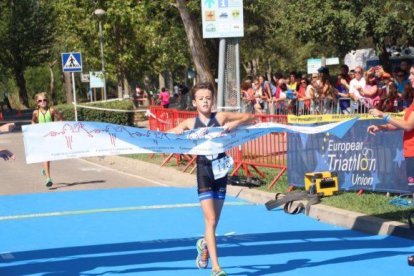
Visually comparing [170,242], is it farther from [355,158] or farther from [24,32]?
[24,32]

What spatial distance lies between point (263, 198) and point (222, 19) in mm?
3949

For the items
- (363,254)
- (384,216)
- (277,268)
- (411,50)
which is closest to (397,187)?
(384,216)

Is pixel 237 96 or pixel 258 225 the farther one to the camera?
pixel 237 96

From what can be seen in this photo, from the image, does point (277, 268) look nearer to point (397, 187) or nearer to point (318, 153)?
point (397, 187)

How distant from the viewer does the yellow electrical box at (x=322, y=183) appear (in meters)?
11.0

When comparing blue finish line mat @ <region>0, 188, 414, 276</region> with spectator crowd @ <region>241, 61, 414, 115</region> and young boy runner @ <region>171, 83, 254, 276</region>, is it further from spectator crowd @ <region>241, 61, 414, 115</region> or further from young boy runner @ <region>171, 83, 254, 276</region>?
spectator crowd @ <region>241, 61, 414, 115</region>

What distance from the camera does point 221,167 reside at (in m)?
6.90

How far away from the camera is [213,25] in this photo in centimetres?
1382

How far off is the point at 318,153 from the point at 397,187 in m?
1.61

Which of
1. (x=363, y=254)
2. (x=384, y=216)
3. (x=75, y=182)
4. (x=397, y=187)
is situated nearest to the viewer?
(x=363, y=254)

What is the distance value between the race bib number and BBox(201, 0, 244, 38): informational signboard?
711 cm

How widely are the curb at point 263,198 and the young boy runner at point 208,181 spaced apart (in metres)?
2.89

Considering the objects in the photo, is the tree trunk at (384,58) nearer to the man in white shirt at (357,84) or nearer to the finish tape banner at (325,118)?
the man in white shirt at (357,84)

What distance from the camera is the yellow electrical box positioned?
11.0 metres
